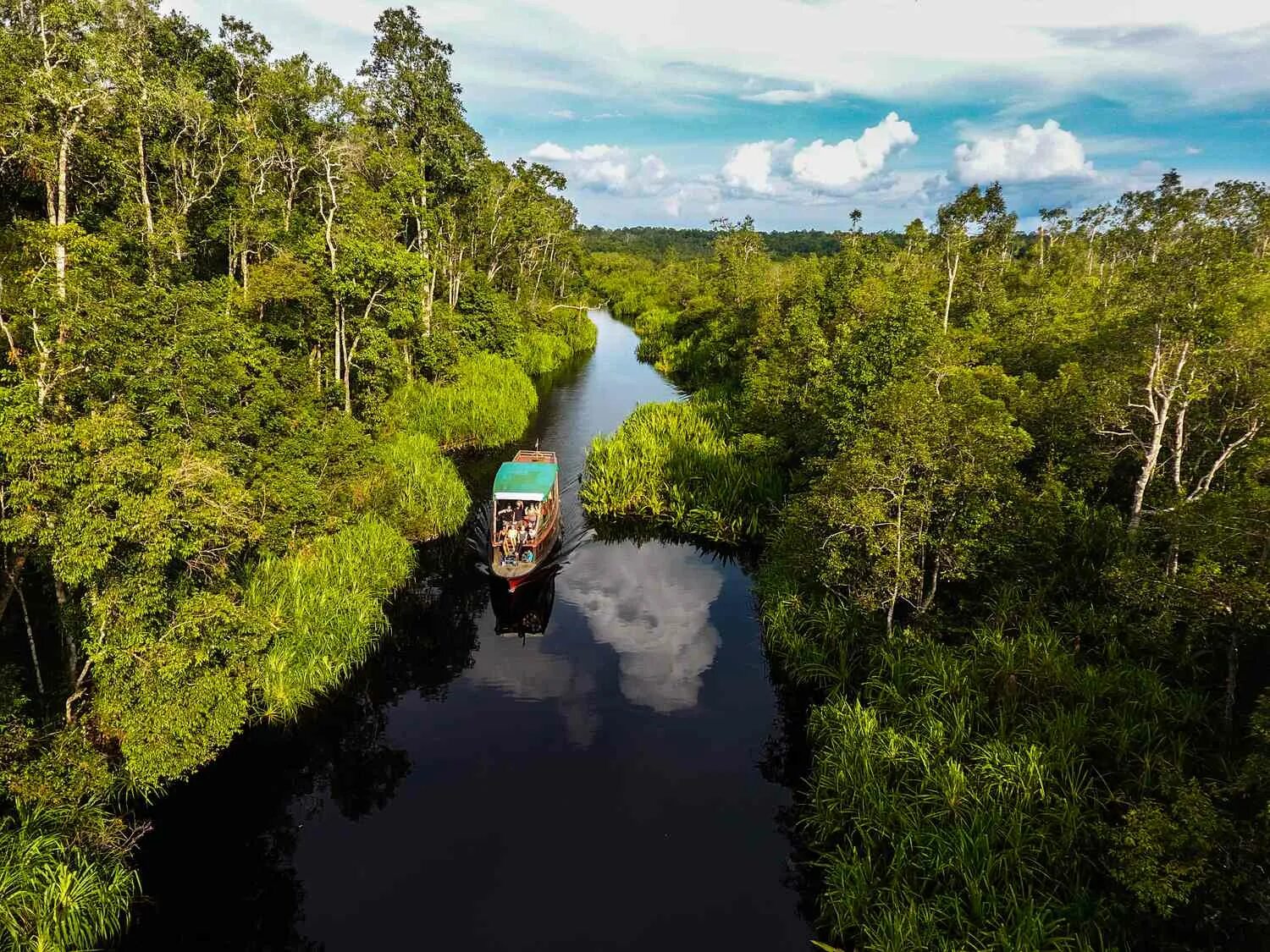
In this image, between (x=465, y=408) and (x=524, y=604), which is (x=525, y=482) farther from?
(x=465, y=408)

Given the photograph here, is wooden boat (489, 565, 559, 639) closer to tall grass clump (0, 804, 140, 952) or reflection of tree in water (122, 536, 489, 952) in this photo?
reflection of tree in water (122, 536, 489, 952)

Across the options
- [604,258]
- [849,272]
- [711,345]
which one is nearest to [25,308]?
[849,272]

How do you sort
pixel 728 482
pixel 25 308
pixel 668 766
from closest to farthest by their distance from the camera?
pixel 25 308 < pixel 668 766 < pixel 728 482

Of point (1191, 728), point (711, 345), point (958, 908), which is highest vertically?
point (711, 345)

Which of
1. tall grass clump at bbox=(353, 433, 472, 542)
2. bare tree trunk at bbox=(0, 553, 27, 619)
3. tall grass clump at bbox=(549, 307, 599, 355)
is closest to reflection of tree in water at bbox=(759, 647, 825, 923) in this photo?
tall grass clump at bbox=(353, 433, 472, 542)

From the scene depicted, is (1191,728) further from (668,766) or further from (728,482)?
(728,482)

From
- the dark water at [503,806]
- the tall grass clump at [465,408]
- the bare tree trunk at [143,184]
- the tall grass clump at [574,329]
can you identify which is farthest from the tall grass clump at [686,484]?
the tall grass clump at [574,329]
